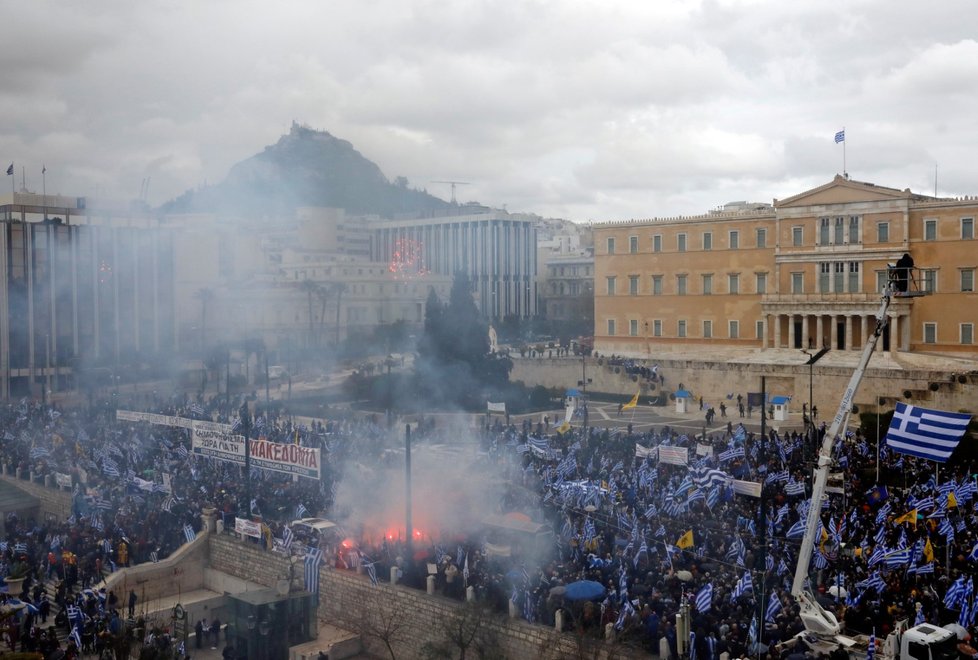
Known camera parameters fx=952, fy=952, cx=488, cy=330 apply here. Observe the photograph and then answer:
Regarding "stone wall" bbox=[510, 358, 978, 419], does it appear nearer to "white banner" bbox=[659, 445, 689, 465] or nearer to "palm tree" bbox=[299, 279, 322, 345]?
"white banner" bbox=[659, 445, 689, 465]

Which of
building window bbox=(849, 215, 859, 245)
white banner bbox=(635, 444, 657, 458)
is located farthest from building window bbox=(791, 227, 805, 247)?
white banner bbox=(635, 444, 657, 458)

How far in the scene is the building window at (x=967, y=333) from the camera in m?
41.3

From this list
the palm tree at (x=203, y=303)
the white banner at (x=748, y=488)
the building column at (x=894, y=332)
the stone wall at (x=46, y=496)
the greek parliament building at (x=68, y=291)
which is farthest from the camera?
the palm tree at (x=203, y=303)

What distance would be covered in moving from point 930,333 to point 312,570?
33.3 metres

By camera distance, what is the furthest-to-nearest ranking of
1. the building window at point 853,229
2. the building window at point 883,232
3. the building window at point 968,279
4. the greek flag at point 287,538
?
the building window at point 853,229 < the building window at point 883,232 < the building window at point 968,279 < the greek flag at point 287,538

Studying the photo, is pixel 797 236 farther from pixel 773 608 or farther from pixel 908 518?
pixel 773 608

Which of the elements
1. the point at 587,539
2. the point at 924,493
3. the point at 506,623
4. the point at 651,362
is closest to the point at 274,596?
the point at 506,623

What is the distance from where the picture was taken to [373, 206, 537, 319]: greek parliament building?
10050cm

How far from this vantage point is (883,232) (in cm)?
4294

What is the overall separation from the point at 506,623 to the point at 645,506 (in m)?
4.54

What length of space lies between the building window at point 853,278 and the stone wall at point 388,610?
32.2 m

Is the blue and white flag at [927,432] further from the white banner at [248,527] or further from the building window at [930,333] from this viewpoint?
the building window at [930,333]

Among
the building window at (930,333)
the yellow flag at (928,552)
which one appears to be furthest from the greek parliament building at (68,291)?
the yellow flag at (928,552)

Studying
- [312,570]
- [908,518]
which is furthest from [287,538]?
[908,518]
